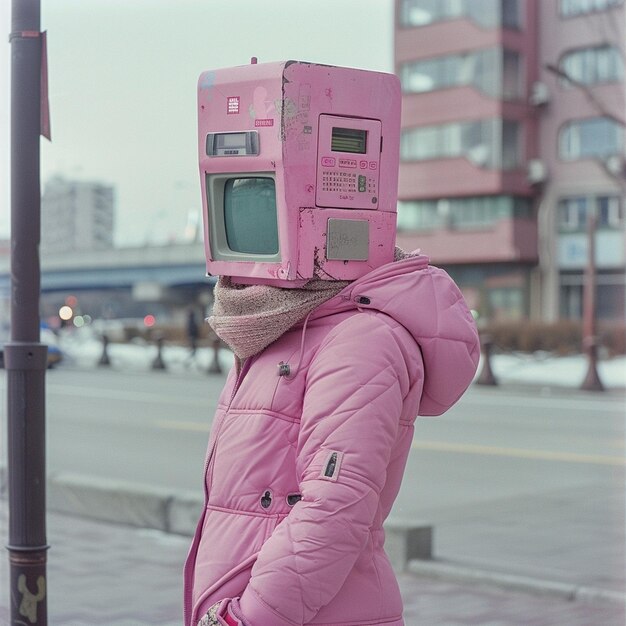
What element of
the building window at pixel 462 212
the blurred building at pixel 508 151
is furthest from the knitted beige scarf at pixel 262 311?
the building window at pixel 462 212

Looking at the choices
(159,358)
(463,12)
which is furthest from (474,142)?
(159,358)

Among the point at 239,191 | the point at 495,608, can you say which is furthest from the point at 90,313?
the point at 239,191

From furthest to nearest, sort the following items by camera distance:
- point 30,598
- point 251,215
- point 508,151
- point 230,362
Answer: point 508,151 → point 230,362 → point 30,598 → point 251,215

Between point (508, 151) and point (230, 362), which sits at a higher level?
point (508, 151)

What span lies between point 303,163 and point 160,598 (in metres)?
4.03

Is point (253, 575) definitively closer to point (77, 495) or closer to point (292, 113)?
point (292, 113)

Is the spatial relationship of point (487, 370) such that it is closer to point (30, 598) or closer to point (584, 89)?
point (584, 89)

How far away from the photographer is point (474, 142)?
4591cm

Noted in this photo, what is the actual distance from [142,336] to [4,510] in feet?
112

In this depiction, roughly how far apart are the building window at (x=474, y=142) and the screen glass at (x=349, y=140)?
1728 inches

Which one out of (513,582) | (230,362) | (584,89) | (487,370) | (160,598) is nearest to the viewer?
(160,598)

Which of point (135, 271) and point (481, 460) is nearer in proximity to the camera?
point (481, 460)

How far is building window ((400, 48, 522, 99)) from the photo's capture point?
45156mm

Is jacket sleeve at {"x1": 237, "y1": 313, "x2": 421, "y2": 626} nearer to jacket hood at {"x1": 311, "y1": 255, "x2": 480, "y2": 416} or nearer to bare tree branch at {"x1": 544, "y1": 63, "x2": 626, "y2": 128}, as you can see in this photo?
jacket hood at {"x1": 311, "y1": 255, "x2": 480, "y2": 416}
